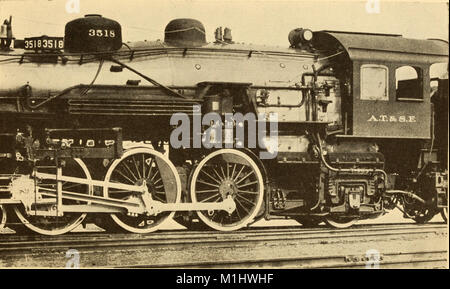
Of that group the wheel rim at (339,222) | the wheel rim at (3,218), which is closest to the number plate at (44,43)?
the wheel rim at (3,218)

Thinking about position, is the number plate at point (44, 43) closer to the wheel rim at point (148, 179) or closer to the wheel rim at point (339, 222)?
the wheel rim at point (148, 179)

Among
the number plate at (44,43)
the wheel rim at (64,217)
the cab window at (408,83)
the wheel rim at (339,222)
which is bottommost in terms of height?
the wheel rim at (339,222)

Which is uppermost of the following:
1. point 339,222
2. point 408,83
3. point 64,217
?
point 408,83

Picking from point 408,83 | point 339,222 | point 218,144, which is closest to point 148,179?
point 218,144

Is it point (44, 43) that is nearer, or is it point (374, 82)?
point (44, 43)

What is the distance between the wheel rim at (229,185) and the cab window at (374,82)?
2444 millimetres

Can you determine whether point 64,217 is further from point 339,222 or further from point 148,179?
point 339,222

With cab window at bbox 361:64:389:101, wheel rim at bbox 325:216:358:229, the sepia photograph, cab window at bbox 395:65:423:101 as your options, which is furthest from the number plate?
cab window at bbox 395:65:423:101

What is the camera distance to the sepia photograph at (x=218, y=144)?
1024cm

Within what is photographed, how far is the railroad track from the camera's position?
945 centimetres

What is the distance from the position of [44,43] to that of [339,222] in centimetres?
592

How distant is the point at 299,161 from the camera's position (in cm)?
1176

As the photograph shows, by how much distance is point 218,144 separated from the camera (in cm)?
1126
